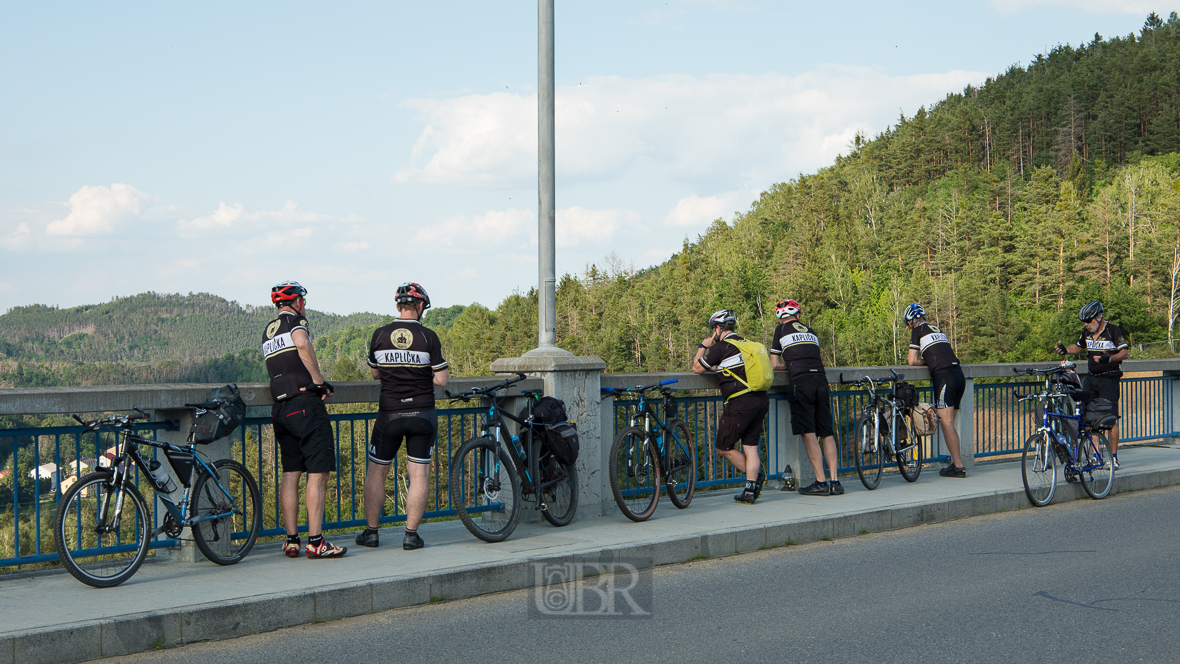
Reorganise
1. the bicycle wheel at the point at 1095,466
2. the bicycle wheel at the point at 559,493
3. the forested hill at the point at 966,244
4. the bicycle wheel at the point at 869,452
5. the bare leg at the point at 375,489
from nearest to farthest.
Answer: the bare leg at the point at 375,489 < the bicycle wheel at the point at 559,493 < the bicycle wheel at the point at 869,452 < the bicycle wheel at the point at 1095,466 < the forested hill at the point at 966,244

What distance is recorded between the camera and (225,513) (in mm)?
6633

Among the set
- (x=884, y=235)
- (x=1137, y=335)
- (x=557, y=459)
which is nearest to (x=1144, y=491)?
(x=557, y=459)

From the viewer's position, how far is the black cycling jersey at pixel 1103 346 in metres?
12.4

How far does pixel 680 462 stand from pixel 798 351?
1.81 meters

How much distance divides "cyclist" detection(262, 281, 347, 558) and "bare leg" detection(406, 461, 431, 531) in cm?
52

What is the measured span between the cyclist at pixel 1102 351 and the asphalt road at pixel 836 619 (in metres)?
4.94

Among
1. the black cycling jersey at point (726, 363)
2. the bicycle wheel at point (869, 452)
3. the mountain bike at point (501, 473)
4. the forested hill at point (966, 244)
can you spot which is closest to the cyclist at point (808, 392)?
the bicycle wheel at point (869, 452)

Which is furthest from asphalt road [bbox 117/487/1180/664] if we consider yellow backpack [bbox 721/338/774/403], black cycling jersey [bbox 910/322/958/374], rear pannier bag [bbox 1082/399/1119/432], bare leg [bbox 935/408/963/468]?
black cycling jersey [bbox 910/322/958/374]

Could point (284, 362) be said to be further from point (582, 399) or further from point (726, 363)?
point (726, 363)

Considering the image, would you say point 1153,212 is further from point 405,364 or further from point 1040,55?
point 405,364

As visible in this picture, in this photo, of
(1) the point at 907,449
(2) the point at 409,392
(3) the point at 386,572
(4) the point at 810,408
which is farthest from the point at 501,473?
(1) the point at 907,449

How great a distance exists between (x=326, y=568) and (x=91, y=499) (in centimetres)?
149

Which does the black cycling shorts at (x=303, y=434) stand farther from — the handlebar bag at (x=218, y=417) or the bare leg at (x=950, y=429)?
the bare leg at (x=950, y=429)

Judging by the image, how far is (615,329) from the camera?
130m
